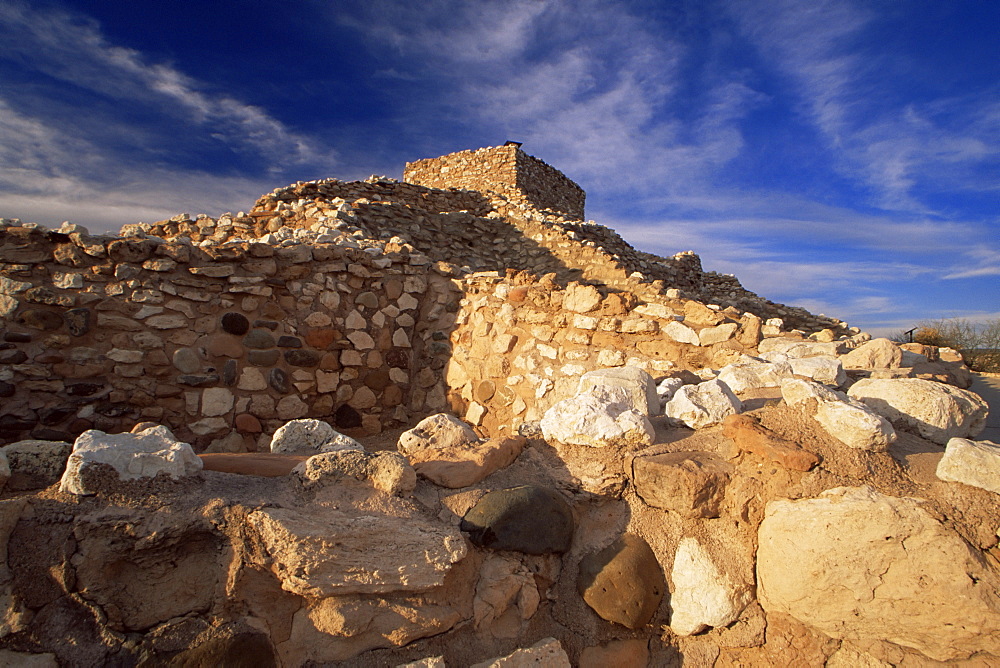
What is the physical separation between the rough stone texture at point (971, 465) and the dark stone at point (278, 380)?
375 centimetres

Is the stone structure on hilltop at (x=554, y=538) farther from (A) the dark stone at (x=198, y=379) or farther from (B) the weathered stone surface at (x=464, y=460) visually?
(A) the dark stone at (x=198, y=379)

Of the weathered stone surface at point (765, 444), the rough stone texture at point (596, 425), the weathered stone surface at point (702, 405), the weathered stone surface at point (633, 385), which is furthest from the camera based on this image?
the weathered stone surface at point (633, 385)

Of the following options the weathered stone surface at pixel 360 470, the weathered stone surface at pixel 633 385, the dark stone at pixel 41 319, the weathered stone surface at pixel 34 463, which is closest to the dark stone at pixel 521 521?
the weathered stone surface at pixel 360 470

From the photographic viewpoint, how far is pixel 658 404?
2.27 metres

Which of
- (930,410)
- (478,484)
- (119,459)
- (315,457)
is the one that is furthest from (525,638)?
(930,410)

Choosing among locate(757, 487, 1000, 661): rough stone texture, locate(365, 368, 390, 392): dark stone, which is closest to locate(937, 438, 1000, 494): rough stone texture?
locate(757, 487, 1000, 661): rough stone texture

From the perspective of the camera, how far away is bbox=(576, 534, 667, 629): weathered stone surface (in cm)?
148

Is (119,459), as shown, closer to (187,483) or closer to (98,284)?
(187,483)

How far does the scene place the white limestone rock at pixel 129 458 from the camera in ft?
4.01

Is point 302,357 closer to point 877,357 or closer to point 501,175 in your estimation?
point 877,357

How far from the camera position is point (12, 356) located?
10.5 ft

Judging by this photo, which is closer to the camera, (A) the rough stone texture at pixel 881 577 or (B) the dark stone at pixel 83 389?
(A) the rough stone texture at pixel 881 577

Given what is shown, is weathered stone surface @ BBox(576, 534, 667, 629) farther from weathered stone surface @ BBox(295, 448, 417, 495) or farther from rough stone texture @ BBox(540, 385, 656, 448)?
weathered stone surface @ BBox(295, 448, 417, 495)

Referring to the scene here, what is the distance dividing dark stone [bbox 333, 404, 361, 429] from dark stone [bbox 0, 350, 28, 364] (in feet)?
6.31
